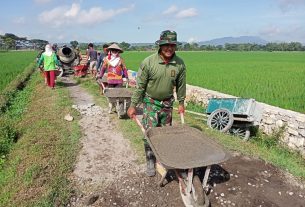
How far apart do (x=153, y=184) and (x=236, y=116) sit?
3.17 meters

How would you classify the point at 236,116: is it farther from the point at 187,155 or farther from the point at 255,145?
the point at 187,155

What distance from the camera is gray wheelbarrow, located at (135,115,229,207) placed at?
3.24 m

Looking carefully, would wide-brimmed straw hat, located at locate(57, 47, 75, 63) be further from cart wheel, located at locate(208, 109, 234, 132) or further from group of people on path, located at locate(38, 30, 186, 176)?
group of people on path, located at locate(38, 30, 186, 176)

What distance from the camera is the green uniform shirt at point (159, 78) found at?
3.88m

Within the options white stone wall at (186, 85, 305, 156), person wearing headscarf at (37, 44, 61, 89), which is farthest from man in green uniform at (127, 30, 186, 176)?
person wearing headscarf at (37, 44, 61, 89)

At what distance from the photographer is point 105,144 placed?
580cm

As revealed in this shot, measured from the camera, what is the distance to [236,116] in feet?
22.1

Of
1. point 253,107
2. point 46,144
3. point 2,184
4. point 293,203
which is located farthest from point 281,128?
point 2,184

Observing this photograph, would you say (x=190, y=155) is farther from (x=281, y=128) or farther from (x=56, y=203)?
(x=281, y=128)

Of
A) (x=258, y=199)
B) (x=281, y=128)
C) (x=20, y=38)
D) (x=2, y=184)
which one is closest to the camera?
(x=258, y=199)

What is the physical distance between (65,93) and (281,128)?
22.7 feet

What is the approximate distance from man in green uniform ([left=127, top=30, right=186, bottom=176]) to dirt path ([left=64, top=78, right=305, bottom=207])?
38 centimetres

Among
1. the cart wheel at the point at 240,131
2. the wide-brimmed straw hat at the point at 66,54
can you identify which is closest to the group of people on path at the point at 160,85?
the cart wheel at the point at 240,131

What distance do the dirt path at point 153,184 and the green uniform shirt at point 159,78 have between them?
41.5 inches
